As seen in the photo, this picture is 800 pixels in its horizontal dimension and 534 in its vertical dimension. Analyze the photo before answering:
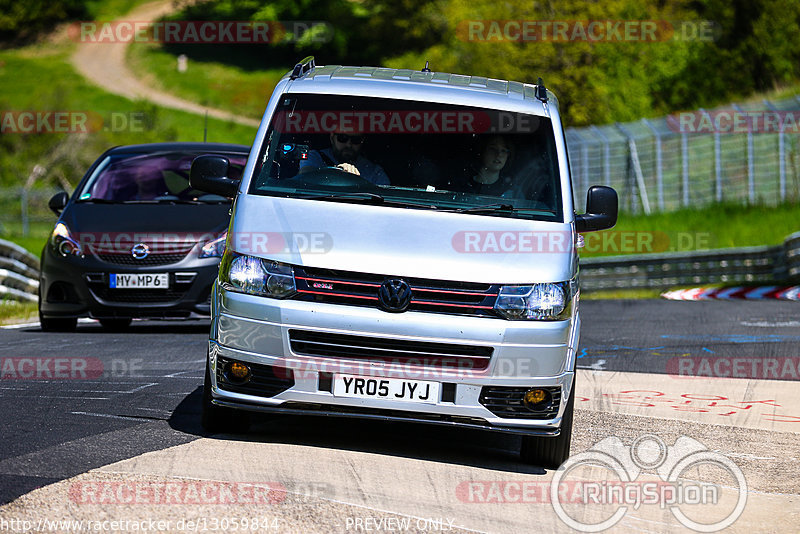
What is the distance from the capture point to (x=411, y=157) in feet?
23.8

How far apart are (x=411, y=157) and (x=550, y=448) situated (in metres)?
1.78

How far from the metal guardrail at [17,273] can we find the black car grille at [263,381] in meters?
10.7

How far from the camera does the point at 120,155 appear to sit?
12.9 meters

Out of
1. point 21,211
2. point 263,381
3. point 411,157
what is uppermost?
point 411,157

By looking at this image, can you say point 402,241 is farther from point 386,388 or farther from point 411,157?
point 411,157

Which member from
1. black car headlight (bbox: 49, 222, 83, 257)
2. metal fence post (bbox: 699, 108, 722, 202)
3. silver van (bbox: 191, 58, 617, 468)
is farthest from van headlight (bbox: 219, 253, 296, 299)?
metal fence post (bbox: 699, 108, 722, 202)

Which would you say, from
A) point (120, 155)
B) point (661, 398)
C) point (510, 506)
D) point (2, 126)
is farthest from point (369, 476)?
point (2, 126)

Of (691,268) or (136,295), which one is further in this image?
(691,268)

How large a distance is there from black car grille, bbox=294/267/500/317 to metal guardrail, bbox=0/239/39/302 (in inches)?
435

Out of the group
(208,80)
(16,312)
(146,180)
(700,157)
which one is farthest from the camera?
(208,80)

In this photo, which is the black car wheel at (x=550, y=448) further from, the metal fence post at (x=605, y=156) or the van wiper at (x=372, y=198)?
the metal fence post at (x=605, y=156)

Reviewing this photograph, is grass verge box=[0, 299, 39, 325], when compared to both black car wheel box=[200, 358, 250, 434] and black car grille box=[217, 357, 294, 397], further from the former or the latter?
black car grille box=[217, 357, 294, 397]

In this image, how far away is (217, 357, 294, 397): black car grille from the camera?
6391 millimetres

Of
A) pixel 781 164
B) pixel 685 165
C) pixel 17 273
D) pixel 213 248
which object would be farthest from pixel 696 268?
pixel 213 248
